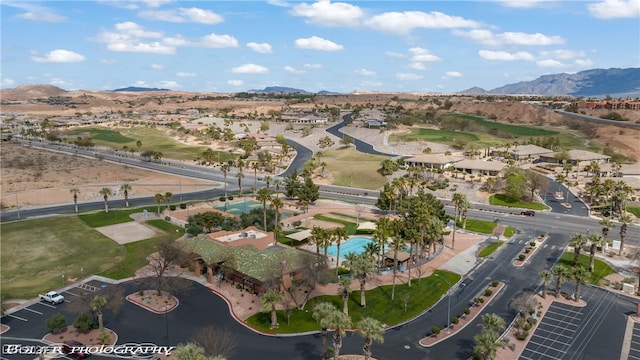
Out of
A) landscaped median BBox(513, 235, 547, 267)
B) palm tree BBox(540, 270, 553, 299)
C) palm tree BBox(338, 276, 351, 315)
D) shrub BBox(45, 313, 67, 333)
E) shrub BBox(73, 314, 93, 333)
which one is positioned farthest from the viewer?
landscaped median BBox(513, 235, 547, 267)

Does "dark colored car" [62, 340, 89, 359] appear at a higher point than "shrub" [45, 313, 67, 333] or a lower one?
lower

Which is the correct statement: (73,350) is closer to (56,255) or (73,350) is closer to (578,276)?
(56,255)

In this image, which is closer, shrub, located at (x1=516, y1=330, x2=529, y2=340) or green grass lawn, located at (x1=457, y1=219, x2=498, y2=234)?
shrub, located at (x1=516, y1=330, x2=529, y2=340)

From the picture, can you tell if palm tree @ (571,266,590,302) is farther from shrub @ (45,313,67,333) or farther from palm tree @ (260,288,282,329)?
shrub @ (45,313,67,333)

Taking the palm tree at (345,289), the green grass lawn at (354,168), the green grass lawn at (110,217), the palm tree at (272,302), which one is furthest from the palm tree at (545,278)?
the green grass lawn at (110,217)

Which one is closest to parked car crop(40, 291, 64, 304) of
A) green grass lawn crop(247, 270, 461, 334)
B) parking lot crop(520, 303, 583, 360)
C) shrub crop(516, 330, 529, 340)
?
green grass lawn crop(247, 270, 461, 334)

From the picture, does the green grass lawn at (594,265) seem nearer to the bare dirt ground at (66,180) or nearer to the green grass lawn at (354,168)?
the green grass lawn at (354,168)

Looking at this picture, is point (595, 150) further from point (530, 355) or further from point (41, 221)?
point (41, 221)
